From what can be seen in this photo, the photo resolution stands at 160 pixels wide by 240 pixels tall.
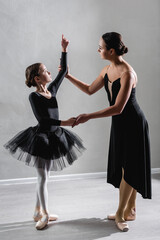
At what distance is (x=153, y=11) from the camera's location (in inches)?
153

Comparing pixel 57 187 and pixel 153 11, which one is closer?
pixel 57 187

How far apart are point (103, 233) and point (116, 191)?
38.4 inches

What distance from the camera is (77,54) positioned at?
3670 millimetres

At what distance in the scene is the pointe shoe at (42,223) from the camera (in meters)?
2.29

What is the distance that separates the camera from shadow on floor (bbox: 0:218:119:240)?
219 cm

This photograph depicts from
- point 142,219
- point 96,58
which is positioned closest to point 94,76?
point 96,58

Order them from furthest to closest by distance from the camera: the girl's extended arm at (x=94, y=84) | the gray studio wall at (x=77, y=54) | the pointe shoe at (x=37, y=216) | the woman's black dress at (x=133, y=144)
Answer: the gray studio wall at (x=77, y=54), the girl's extended arm at (x=94, y=84), the pointe shoe at (x=37, y=216), the woman's black dress at (x=133, y=144)

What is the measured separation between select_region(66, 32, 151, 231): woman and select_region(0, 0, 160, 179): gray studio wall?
1.33 meters

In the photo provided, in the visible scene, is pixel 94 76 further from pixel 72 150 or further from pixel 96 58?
pixel 72 150

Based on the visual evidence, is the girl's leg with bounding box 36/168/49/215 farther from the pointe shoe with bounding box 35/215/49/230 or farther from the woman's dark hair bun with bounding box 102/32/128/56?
the woman's dark hair bun with bounding box 102/32/128/56

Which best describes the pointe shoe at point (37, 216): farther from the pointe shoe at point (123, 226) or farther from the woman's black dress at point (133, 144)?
the woman's black dress at point (133, 144)

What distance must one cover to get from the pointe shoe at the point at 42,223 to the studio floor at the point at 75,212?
0.10ft

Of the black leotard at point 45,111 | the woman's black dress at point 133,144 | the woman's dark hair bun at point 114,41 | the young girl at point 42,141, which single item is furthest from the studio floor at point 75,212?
the woman's dark hair bun at point 114,41

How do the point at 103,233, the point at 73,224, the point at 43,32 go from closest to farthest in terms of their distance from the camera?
the point at 103,233 → the point at 73,224 → the point at 43,32
